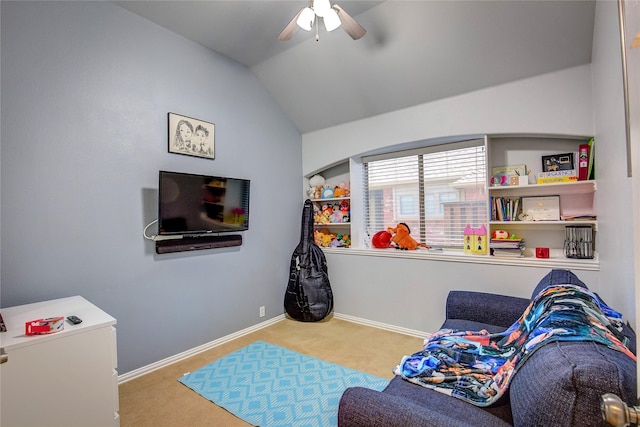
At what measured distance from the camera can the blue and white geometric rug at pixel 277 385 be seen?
1.94 metres

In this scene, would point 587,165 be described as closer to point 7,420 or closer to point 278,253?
point 278,253

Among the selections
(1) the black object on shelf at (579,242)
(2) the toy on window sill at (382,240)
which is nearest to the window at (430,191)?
(2) the toy on window sill at (382,240)

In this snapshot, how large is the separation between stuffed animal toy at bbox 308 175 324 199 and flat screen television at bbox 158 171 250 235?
3.60 ft

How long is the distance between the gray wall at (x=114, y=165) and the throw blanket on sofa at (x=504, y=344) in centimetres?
208

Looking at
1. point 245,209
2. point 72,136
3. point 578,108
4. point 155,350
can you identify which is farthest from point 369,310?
point 72,136

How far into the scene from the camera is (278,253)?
12.2ft

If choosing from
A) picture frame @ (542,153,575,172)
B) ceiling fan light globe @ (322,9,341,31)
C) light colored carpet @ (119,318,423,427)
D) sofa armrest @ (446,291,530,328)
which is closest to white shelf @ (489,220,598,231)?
picture frame @ (542,153,575,172)

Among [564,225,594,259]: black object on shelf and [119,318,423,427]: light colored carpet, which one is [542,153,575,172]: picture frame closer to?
[564,225,594,259]: black object on shelf

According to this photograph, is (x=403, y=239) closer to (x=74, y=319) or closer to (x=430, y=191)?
(x=430, y=191)

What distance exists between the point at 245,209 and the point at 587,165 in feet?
9.99

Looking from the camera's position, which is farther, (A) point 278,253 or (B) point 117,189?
(A) point 278,253

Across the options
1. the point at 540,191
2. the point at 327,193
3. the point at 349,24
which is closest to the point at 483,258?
the point at 540,191

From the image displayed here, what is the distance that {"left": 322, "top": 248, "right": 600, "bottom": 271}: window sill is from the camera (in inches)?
93.9

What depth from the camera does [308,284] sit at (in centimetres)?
359
